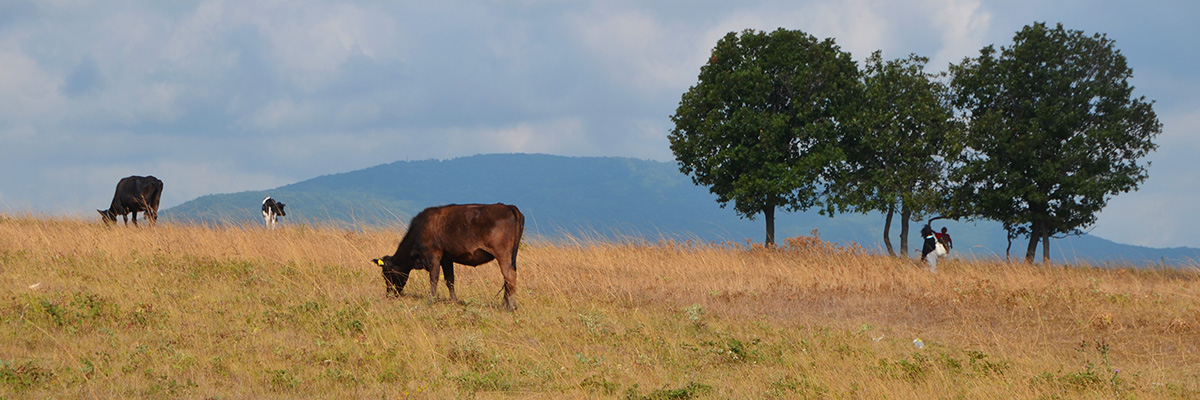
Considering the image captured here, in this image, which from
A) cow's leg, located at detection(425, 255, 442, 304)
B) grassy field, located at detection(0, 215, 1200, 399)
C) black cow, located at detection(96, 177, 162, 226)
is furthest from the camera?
black cow, located at detection(96, 177, 162, 226)

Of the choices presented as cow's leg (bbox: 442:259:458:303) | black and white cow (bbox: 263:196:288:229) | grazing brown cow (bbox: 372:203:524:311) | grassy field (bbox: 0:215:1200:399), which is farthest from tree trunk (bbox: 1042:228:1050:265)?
cow's leg (bbox: 442:259:458:303)

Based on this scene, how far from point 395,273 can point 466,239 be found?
68.5 inches

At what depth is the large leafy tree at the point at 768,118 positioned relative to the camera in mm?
32750

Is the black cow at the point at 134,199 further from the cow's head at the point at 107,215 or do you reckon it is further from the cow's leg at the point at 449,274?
the cow's leg at the point at 449,274

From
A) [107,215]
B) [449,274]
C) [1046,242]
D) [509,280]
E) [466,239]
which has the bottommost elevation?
[509,280]

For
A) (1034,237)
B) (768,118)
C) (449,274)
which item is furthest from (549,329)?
(1034,237)

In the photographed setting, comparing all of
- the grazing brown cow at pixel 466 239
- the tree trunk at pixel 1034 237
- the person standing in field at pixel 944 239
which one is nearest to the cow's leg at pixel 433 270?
the grazing brown cow at pixel 466 239

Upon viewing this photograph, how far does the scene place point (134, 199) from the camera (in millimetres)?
25203

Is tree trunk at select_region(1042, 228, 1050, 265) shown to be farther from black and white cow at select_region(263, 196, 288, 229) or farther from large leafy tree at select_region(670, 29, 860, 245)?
black and white cow at select_region(263, 196, 288, 229)

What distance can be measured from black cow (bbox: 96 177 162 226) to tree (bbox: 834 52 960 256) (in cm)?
2445

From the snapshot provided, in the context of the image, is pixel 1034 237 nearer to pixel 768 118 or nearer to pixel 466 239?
pixel 768 118

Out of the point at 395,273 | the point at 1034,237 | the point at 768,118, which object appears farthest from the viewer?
the point at 1034,237

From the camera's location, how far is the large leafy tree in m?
32.8

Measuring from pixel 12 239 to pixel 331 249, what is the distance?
6.54 m
